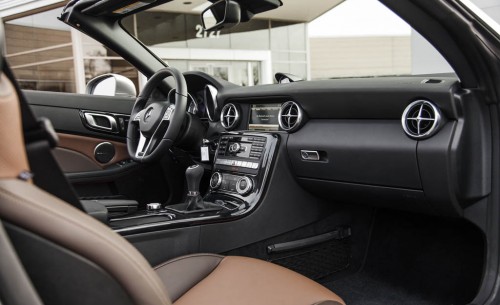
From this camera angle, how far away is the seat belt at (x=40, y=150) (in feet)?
2.27

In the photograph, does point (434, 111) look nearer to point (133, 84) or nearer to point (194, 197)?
point (194, 197)

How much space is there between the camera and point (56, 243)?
68 centimetres

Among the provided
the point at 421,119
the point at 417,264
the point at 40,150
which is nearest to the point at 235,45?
the point at 417,264

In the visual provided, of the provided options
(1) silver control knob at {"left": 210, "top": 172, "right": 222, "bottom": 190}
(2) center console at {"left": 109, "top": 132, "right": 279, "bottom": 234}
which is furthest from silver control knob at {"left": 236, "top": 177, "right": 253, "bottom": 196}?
(1) silver control knob at {"left": 210, "top": 172, "right": 222, "bottom": 190}

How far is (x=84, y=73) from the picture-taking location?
41.6 feet

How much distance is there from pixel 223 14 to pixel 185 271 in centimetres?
105

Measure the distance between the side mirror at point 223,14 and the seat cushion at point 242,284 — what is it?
978 millimetres

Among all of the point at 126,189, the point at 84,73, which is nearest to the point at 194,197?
the point at 126,189

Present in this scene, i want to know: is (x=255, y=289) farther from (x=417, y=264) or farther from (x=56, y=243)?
(x=417, y=264)

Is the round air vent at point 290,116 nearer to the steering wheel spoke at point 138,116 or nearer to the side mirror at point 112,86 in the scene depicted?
the steering wheel spoke at point 138,116

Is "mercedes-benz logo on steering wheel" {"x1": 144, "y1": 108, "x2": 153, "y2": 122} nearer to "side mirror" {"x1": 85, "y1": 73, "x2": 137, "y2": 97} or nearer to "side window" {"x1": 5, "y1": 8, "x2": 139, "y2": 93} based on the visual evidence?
"side mirror" {"x1": 85, "y1": 73, "x2": 137, "y2": 97}

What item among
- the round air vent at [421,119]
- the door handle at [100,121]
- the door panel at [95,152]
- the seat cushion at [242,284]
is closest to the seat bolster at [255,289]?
the seat cushion at [242,284]

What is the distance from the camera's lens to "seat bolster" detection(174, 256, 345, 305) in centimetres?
131

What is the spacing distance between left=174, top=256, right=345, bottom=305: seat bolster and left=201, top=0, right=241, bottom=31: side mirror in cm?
101
